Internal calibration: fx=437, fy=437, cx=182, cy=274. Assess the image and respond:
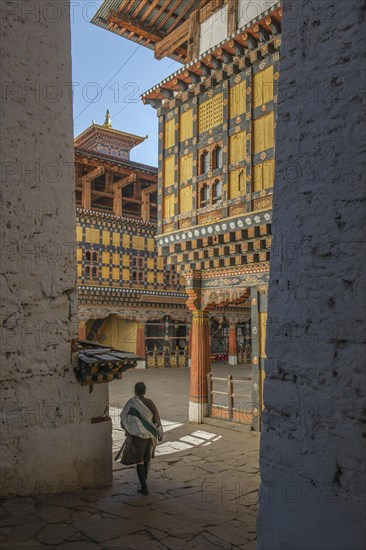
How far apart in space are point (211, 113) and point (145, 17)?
3320 millimetres

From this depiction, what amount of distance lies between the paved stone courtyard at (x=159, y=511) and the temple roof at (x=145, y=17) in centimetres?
910

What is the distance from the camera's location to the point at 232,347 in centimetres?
2292

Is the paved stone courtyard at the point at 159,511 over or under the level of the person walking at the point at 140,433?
under

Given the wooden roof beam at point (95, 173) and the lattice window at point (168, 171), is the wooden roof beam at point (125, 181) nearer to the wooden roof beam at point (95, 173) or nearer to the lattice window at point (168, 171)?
the wooden roof beam at point (95, 173)

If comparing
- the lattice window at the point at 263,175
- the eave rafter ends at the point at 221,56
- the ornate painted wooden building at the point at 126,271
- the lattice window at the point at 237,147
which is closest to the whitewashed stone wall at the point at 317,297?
the lattice window at the point at 263,175

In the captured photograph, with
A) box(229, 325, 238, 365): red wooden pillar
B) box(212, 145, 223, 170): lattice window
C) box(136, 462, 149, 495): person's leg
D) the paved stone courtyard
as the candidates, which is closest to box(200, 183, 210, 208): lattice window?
box(212, 145, 223, 170): lattice window

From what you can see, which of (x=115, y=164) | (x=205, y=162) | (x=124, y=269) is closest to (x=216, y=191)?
(x=205, y=162)

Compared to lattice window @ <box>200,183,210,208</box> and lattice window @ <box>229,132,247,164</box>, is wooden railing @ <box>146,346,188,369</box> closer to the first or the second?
lattice window @ <box>200,183,210,208</box>

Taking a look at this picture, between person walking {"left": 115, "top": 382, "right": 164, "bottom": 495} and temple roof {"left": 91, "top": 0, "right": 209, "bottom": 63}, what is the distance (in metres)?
8.61

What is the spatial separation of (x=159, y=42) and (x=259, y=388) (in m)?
8.27

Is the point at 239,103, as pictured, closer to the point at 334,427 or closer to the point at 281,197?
the point at 281,197

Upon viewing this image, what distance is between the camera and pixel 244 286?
8.72 metres

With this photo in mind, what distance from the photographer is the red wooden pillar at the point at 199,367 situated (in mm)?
9398

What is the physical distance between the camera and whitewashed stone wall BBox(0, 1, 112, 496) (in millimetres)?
4270
